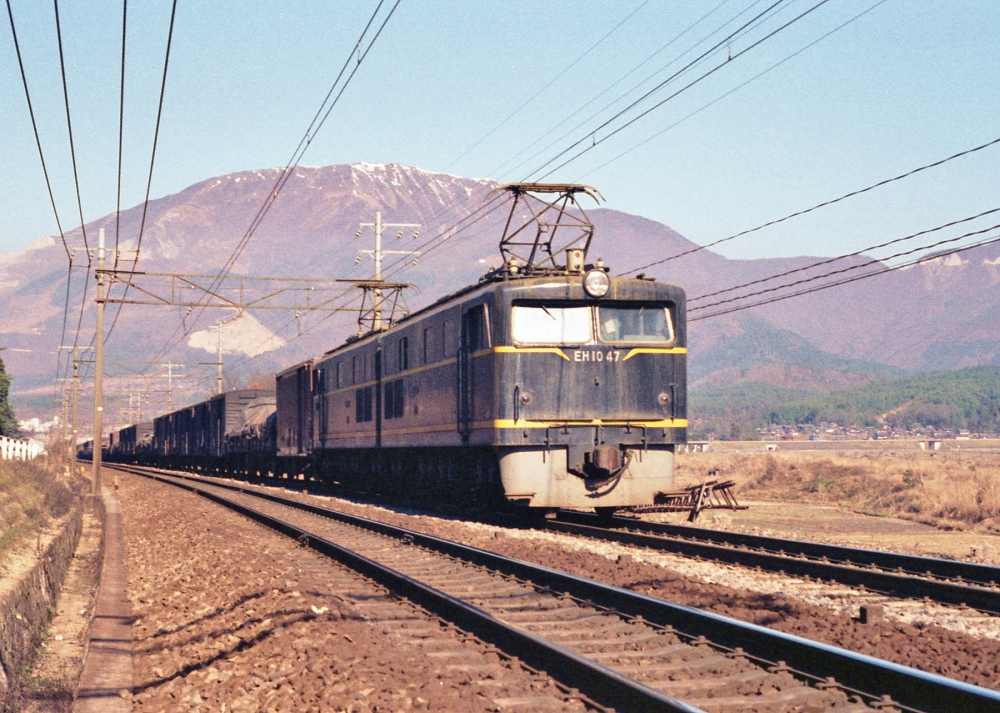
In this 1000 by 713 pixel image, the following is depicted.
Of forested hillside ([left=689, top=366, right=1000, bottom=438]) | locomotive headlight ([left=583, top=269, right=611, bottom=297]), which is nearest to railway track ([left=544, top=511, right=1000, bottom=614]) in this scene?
locomotive headlight ([left=583, top=269, right=611, bottom=297])

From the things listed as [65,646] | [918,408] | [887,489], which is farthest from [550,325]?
[918,408]

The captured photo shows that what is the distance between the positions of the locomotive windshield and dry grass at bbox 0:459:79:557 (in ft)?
25.5

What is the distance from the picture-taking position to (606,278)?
57.0 ft

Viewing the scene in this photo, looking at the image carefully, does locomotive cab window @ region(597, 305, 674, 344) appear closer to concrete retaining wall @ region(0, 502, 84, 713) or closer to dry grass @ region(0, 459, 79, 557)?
concrete retaining wall @ region(0, 502, 84, 713)

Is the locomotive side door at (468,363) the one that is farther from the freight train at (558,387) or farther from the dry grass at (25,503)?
the dry grass at (25,503)

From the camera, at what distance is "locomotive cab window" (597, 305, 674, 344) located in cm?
1747

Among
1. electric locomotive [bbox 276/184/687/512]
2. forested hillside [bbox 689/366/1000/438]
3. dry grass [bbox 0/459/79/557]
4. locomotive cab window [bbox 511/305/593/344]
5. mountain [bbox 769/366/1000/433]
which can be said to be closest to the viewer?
dry grass [bbox 0/459/79/557]

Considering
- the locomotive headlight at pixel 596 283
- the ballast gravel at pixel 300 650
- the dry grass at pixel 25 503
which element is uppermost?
the locomotive headlight at pixel 596 283

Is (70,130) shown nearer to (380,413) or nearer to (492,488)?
(492,488)

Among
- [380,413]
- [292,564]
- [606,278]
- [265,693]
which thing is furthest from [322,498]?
[265,693]

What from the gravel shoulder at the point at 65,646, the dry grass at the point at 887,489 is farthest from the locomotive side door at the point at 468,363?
the dry grass at the point at 887,489

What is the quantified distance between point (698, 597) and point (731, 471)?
116 feet

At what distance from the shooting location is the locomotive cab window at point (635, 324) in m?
17.5

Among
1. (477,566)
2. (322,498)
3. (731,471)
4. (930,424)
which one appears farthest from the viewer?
(930,424)
